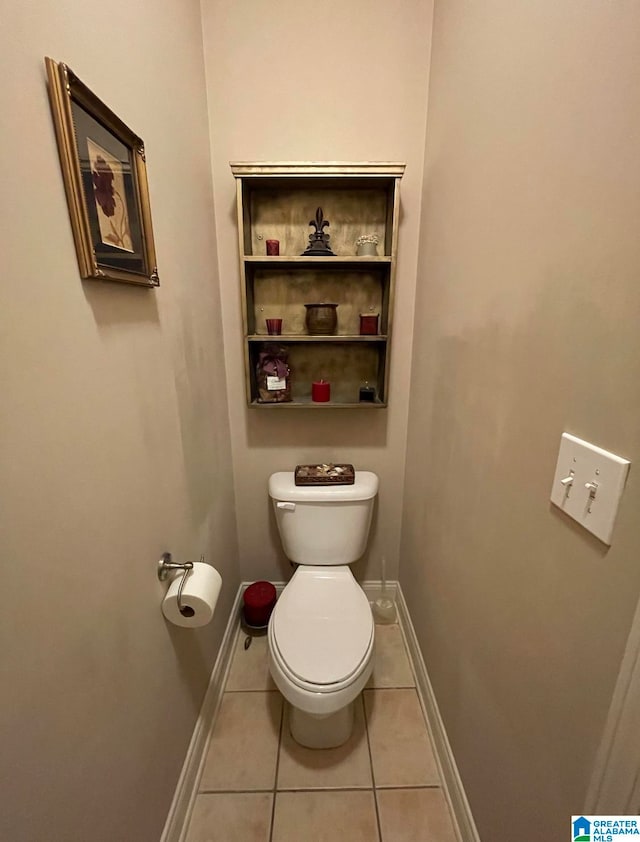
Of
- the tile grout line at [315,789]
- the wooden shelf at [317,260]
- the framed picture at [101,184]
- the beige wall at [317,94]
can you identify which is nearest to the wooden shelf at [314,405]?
the beige wall at [317,94]

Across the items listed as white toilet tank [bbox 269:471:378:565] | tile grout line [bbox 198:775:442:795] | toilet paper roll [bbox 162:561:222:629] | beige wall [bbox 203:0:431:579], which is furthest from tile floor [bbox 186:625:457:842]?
beige wall [bbox 203:0:431:579]

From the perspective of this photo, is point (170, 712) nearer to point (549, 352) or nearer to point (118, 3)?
point (549, 352)

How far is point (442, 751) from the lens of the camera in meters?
1.15

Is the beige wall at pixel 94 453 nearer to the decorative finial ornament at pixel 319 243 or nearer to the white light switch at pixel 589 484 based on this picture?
the decorative finial ornament at pixel 319 243

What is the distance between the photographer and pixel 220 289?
145 centimetres

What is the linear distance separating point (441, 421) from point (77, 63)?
1.18 m

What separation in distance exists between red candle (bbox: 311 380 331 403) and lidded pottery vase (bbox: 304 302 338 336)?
20cm

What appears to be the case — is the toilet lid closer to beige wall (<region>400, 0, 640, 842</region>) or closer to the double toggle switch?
beige wall (<region>400, 0, 640, 842</region>)

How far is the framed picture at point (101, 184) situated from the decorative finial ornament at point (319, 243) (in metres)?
0.63

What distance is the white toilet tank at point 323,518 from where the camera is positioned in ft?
4.72

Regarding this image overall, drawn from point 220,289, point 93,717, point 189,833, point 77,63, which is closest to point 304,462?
point 220,289

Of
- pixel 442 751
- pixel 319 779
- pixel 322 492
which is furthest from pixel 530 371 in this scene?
pixel 319 779

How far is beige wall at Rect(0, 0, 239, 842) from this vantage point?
0.49 metres

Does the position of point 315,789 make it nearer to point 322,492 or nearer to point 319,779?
point 319,779
